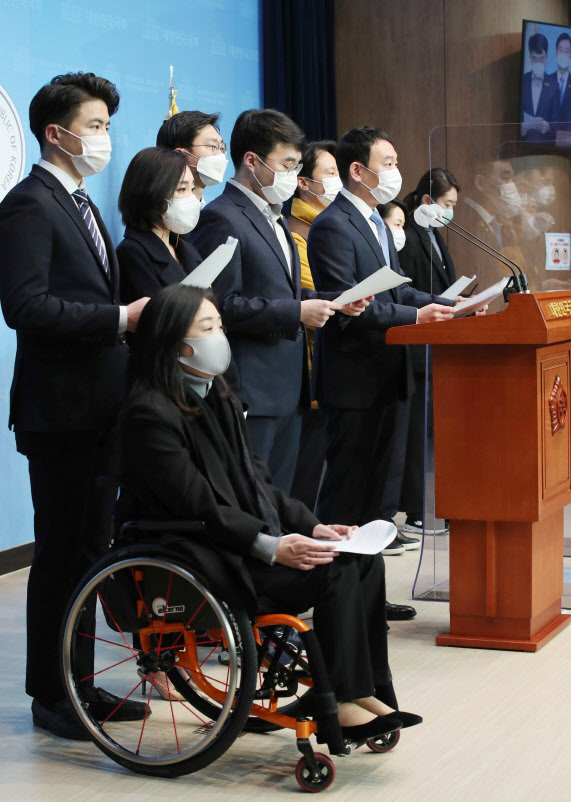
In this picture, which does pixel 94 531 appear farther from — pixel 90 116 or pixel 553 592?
pixel 553 592

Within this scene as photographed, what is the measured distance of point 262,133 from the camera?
132 inches

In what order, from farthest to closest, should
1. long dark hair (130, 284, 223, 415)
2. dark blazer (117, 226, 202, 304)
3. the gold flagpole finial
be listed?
the gold flagpole finial < dark blazer (117, 226, 202, 304) < long dark hair (130, 284, 223, 415)

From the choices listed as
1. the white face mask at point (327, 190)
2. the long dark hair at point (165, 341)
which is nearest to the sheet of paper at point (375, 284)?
the long dark hair at point (165, 341)

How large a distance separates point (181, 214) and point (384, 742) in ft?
4.79

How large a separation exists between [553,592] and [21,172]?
2.55 meters

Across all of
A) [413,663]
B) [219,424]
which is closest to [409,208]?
[413,663]

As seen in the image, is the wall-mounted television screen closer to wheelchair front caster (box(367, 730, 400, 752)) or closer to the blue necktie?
the blue necktie

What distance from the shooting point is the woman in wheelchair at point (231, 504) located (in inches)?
91.4

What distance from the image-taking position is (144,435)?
2.43 metres

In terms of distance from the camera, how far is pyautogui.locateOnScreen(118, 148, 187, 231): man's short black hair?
3.05m

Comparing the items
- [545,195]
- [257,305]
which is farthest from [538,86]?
[257,305]

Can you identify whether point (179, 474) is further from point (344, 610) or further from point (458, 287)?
point (458, 287)

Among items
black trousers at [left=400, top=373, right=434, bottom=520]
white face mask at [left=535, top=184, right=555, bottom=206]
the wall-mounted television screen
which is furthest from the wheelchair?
the wall-mounted television screen

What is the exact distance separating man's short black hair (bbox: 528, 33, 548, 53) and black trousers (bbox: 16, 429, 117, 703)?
501 cm
